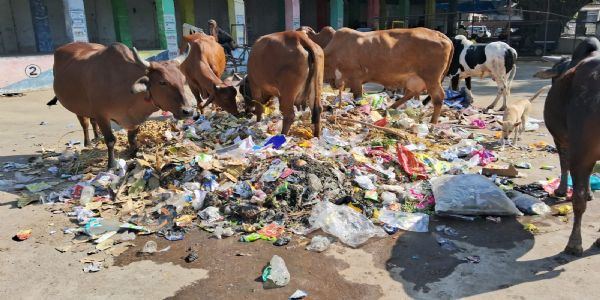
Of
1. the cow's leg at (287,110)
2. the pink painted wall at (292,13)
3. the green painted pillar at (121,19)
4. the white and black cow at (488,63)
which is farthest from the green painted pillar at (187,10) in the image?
the cow's leg at (287,110)

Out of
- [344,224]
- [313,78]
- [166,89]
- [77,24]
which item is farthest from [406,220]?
[77,24]

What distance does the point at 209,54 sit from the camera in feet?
28.0

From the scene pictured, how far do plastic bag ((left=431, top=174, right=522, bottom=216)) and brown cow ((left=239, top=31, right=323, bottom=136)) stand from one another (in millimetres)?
2586

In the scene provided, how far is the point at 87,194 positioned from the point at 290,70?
9.99 feet

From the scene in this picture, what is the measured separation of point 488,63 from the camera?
Result: 33.0ft

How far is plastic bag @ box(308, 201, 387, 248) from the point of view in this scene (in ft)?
13.4

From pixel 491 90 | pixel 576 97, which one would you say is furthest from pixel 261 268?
pixel 491 90

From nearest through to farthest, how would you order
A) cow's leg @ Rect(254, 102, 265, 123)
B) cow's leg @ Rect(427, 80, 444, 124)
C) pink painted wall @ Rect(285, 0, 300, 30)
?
cow's leg @ Rect(254, 102, 265, 123) → cow's leg @ Rect(427, 80, 444, 124) → pink painted wall @ Rect(285, 0, 300, 30)

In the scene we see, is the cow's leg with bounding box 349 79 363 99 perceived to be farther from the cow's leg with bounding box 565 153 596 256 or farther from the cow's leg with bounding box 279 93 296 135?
the cow's leg with bounding box 565 153 596 256

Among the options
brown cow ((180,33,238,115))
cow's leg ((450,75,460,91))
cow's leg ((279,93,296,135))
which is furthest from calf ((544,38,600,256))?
cow's leg ((450,75,460,91))

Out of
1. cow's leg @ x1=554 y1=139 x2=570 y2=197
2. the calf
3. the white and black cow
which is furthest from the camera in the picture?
the white and black cow

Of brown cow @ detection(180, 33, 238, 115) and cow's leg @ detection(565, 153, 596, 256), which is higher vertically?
brown cow @ detection(180, 33, 238, 115)

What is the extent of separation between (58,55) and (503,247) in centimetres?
662

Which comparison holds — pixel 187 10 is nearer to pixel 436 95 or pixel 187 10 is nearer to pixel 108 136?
pixel 436 95
